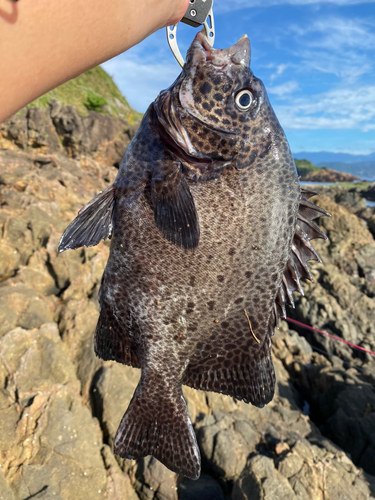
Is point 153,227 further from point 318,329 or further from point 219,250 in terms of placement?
point 318,329

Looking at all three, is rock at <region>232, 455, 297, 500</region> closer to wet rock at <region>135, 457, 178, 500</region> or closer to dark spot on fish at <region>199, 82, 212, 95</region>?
wet rock at <region>135, 457, 178, 500</region>

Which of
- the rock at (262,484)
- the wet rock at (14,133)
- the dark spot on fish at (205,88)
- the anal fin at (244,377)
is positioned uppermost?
the wet rock at (14,133)

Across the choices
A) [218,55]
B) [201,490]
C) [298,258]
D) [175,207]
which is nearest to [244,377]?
[298,258]

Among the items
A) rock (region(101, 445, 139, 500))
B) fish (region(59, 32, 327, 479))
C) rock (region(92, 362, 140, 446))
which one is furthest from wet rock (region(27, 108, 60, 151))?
fish (region(59, 32, 327, 479))

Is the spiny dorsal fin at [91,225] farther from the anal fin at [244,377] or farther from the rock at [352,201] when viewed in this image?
the rock at [352,201]

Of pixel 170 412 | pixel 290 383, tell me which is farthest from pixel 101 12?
pixel 290 383

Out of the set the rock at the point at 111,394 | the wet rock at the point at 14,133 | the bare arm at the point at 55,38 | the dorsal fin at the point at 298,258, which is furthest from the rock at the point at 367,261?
the bare arm at the point at 55,38
